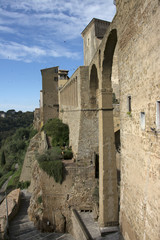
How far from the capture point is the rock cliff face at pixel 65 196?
38.8 ft

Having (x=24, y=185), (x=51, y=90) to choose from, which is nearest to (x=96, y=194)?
(x=24, y=185)

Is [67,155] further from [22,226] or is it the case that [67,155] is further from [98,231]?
[22,226]

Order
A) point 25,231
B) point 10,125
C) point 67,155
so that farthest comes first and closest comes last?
A: point 10,125 → point 67,155 → point 25,231

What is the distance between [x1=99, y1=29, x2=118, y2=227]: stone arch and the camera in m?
8.62

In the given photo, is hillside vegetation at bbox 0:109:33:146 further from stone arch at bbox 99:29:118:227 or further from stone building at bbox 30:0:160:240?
stone building at bbox 30:0:160:240

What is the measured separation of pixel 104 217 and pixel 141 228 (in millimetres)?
4652

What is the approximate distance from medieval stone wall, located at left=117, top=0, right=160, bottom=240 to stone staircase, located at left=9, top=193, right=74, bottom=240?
768 cm

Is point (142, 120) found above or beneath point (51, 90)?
beneath

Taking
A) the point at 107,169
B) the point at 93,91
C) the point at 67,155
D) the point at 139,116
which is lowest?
the point at 107,169

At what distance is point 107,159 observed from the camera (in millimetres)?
8852

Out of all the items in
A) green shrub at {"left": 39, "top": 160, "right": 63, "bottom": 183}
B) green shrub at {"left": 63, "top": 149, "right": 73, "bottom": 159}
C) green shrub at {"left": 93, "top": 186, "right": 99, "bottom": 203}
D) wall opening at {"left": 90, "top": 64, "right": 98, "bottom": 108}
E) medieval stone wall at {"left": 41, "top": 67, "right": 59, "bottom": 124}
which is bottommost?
green shrub at {"left": 93, "top": 186, "right": 99, "bottom": 203}

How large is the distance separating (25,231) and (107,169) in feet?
27.4

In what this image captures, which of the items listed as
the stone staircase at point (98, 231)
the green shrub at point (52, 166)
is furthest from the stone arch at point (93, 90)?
the stone staircase at point (98, 231)

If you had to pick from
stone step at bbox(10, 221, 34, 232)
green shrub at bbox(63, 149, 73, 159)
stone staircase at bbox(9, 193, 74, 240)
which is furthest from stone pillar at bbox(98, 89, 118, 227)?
stone step at bbox(10, 221, 34, 232)
